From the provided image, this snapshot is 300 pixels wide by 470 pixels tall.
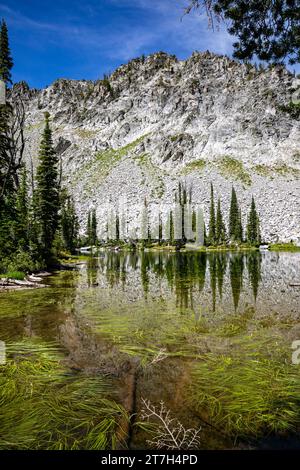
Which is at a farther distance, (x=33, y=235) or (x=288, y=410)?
(x=33, y=235)

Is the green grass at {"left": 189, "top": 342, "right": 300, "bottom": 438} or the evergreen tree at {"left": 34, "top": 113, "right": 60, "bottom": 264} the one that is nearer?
the green grass at {"left": 189, "top": 342, "right": 300, "bottom": 438}

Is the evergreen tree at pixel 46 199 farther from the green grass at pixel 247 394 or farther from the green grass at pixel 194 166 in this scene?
the green grass at pixel 194 166

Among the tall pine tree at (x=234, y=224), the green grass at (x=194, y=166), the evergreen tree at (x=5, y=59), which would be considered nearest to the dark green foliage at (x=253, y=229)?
the tall pine tree at (x=234, y=224)

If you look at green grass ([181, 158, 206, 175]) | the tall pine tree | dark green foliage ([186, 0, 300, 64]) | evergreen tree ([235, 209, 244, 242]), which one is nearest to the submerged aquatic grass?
dark green foliage ([186, 0, 300, 64])

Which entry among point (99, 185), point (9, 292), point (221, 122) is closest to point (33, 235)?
point (9, 292)

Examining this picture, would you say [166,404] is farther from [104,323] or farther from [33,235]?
[33,235]

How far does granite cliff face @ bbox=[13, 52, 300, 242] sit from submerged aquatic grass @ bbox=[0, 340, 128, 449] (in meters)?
102

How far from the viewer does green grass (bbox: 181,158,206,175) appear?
462 feet

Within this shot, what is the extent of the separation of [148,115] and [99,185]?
61677mm

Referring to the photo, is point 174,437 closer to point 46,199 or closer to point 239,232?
point 46,199

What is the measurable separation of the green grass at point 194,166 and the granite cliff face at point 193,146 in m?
0.48

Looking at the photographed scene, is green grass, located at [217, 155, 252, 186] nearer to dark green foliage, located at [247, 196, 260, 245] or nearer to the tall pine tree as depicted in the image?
the tall pine tree

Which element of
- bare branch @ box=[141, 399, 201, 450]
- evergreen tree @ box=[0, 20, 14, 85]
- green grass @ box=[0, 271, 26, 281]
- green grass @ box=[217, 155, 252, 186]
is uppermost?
green grass @ box=[217, 155, 252, 186]

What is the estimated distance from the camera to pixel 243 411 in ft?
17.9
